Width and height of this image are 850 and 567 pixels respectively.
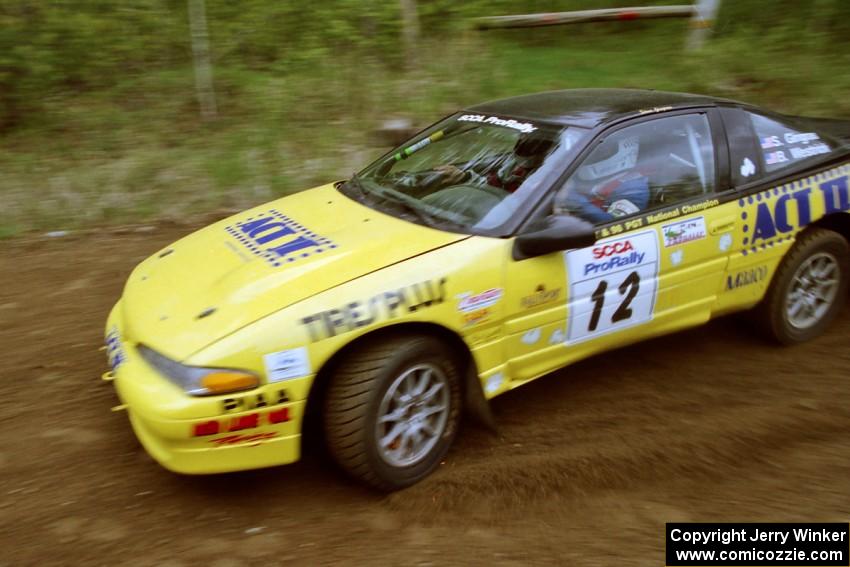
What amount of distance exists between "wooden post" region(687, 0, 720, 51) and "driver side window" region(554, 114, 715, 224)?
5.79 m

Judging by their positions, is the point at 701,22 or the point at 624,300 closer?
the point at 624,300

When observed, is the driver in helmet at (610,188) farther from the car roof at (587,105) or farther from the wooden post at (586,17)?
the wooden post at (586,17)

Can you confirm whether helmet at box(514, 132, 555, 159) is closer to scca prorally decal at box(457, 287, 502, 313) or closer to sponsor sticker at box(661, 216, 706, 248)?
sponsor sticker at box(661, 216, 706, 248)

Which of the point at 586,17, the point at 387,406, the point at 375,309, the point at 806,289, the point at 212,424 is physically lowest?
the point at 806,289

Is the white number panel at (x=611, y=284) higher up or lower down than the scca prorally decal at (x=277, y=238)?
lower down

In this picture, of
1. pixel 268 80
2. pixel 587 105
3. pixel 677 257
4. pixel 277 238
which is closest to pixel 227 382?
pixel 277 238

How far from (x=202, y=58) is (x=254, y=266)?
6.38 m

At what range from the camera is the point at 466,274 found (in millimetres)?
3248

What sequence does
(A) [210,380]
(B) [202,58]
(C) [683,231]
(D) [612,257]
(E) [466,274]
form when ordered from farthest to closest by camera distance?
(B) [202,58]
(C) [683,231]
(D) [612,257]
(E) [466,274]
(A) [210,380]

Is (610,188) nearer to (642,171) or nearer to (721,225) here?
(642,171)

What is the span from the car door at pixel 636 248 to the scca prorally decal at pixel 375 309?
411 mm

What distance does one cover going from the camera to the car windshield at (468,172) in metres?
3.57

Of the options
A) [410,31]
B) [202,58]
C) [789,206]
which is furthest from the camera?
[410,31]

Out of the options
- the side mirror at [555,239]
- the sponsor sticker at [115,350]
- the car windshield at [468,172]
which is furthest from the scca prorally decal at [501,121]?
the sponsor sticker at [115,350]
